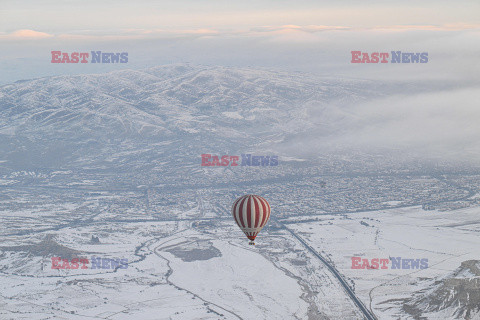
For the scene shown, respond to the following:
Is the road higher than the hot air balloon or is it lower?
lower

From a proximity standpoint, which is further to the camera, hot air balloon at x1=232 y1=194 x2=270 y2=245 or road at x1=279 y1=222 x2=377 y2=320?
road at x1=279 y1=222 x2=377 y2=320

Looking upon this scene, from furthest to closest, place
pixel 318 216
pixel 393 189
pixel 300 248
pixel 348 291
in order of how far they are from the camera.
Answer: pixel 393 189 → pixel 318 216 → pixel 300 248 → pixel 348 291

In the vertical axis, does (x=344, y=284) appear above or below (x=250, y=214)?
below

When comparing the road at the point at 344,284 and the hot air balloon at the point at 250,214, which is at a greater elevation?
the hot air balloon at the point at 250,214

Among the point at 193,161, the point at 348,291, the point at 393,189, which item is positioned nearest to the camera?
the point at 348,291

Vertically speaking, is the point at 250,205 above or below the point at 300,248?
above

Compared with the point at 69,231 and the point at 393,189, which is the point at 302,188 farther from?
the point at 69,231

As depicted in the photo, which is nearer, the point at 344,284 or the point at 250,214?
the point at 250,214

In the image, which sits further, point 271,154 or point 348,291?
point 271,154

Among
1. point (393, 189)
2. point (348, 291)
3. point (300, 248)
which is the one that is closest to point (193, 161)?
point (393, 189)

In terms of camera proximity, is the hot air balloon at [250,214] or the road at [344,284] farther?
the road at [344,284]
